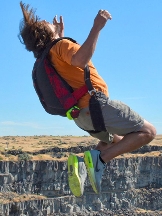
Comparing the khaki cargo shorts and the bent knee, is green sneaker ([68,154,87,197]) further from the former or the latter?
the bent knee

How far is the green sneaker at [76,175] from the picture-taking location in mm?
8023

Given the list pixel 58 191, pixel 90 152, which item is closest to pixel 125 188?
pixel 58 191

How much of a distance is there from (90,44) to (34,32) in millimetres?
1142

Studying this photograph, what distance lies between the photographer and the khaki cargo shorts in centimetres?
775

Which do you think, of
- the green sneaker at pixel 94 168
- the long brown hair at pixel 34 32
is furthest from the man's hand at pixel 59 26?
the green sneaker at pixel 94 168

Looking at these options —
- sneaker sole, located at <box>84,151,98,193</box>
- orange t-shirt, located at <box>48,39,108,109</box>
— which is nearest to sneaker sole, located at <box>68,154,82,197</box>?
sneaker sole, located at <box>84,151,98,193</box>

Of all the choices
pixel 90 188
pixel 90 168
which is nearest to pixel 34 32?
pixel 90 168

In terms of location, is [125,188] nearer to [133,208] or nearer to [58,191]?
[133,208]

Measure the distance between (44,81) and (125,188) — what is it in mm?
74202

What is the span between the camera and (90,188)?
73.4m

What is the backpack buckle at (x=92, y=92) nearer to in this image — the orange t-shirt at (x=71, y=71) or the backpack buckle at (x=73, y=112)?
the orange t-shirt at (x=71, y=71)

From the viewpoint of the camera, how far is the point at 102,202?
77.1 metres

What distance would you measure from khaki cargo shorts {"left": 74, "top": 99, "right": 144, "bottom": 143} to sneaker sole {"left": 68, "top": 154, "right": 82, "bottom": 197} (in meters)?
0.67

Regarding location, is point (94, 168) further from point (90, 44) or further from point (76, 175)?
point (90, 44)
